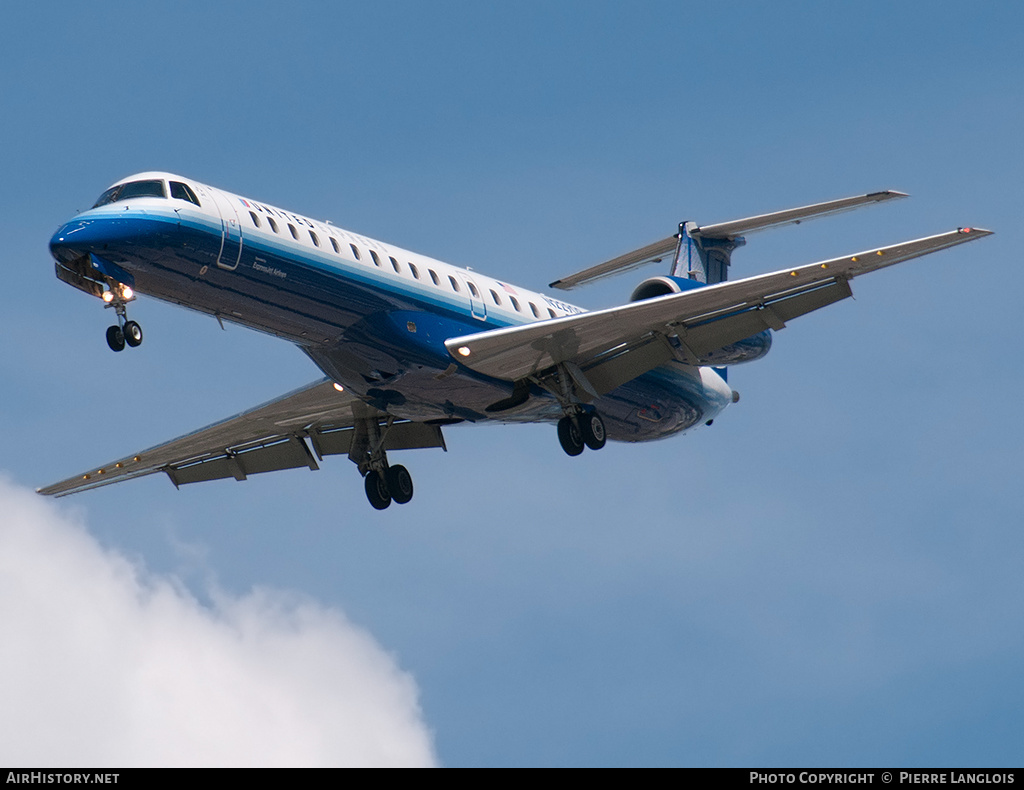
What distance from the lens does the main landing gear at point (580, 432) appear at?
26.0 m

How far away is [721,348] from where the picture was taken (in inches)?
1008

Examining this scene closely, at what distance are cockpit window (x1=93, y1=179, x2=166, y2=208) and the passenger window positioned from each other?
15 centimetres

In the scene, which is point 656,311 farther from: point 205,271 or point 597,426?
point 205,271

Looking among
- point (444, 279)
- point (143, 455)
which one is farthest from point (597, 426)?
point (143, 455)

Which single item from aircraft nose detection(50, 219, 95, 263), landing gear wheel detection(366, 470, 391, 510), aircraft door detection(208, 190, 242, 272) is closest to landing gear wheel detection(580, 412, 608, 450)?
landing gear wheel detection(366, 470, 391, 510)

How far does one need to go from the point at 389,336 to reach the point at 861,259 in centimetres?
719

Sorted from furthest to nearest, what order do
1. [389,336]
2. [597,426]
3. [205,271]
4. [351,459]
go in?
[351,459], [597,426], [389,336], [205,271]

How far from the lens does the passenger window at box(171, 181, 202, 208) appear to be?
22.1m

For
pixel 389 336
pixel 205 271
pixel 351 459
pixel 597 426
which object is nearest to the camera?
pixel 205 271

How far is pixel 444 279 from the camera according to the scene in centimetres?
2505

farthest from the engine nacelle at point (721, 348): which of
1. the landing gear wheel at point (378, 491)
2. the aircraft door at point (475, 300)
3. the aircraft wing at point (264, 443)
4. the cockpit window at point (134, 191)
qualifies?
the cockpit window at point (134, 191)

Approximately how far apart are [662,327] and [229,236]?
7.21 meters

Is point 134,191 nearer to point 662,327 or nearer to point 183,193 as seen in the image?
point 183,193

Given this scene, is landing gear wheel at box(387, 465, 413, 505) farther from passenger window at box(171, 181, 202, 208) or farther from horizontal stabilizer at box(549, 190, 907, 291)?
passenger window at box(171, 181, 202, 208)
